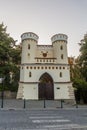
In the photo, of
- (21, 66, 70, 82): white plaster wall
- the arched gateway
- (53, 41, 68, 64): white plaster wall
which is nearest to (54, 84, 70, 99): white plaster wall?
the arched gateway

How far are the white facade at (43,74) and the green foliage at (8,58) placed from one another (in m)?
3.67

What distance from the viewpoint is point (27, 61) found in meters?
32.3

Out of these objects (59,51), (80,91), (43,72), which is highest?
(59,51)

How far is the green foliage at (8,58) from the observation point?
34438mm

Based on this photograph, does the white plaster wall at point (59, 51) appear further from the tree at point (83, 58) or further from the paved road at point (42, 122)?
the paved road at point (42, 122)

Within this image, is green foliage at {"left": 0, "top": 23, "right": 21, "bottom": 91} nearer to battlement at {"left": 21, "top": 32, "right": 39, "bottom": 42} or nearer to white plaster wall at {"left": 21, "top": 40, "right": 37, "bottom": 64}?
white plaster wall at {"left": 21, "top": 40, "right": 37, "bottom": 64}

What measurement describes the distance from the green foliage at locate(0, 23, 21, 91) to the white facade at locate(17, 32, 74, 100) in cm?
367

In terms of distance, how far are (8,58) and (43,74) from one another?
8.85m

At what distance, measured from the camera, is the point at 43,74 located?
31.8 m

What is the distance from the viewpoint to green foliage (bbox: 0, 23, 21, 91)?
34.4 meters

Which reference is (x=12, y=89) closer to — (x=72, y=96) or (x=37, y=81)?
(x=37, y=81)

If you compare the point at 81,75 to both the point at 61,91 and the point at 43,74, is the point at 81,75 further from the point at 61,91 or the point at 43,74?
the point at 43,74

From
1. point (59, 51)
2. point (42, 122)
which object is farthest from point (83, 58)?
point (42, 122)

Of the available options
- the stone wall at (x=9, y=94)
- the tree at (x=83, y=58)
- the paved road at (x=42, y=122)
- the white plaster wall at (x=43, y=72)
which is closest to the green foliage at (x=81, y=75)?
the tree at (x=83, y=58)
